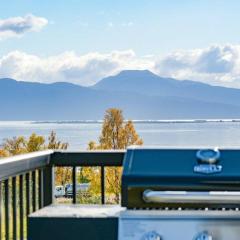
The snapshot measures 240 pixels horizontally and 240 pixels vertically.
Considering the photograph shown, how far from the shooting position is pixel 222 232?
1.80m

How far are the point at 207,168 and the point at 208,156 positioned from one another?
38 millimetres

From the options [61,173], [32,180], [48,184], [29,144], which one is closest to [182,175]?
[32,180]

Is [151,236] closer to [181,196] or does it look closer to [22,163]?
[181,196]

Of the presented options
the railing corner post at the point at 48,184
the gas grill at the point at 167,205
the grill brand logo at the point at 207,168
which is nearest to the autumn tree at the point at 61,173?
the railing corner post at the point at 48,184

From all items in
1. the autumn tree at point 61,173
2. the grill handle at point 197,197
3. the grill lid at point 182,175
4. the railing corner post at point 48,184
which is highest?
the grill lid at point 182,175

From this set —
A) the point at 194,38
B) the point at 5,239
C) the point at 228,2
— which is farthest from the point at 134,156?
the point at 194,38

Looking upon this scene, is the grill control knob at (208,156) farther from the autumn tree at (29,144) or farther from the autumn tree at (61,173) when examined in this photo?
the autumn tree at (29,144)

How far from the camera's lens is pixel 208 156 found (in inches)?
74.5

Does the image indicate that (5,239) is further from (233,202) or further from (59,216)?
(233,202)

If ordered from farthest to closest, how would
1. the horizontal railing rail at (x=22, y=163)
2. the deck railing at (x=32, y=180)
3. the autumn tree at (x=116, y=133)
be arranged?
the autumn tree at (x=116, y=133) < the deck railing at (x=32, y=180) < the horizontal railing rail at (x=22, y=163)

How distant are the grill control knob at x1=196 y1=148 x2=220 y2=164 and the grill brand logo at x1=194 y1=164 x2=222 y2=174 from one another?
0.01m

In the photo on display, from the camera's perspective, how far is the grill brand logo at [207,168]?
186 cm

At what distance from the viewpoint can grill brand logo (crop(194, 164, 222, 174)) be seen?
1.86 metres

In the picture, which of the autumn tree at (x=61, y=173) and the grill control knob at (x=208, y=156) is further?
the autumn tree at (x=61, y=173)
